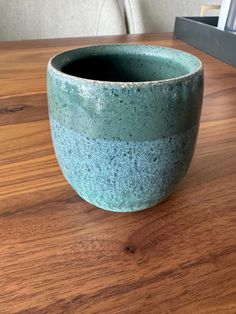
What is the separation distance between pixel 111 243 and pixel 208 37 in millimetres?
664

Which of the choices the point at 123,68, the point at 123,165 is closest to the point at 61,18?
the point at 123,68

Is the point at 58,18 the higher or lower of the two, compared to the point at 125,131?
lower

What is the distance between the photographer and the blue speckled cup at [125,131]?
26cm

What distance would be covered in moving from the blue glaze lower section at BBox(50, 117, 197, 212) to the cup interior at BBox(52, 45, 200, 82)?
8 centimetres

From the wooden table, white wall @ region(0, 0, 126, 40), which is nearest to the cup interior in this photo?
the wooden table

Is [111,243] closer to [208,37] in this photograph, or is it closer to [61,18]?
[208,37]

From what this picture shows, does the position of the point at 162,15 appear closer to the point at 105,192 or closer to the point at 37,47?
the point at 37,47

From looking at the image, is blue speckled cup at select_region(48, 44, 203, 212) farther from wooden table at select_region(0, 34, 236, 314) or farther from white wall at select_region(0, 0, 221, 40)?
white wall at select_region(0, 0, 221, 40)

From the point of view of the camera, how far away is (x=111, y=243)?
12.2 inches

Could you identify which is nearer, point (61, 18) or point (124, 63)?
point (124, 63)

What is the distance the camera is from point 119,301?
0.85 feet

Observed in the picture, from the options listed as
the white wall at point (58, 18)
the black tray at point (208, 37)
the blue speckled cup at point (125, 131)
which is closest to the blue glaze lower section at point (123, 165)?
the blue speckled cup at point (125, 131)

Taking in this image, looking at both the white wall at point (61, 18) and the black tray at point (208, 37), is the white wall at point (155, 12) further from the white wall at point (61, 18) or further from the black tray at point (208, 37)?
the black tray at point (208, 37)

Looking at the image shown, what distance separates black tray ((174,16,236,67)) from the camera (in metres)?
0.75
